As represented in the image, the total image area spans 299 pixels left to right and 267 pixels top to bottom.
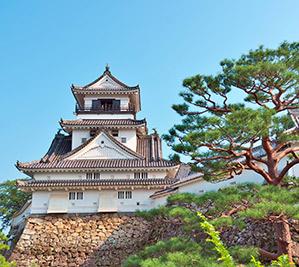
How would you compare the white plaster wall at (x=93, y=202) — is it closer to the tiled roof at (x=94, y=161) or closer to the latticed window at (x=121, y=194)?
the latticed window at (x=121, y=194)

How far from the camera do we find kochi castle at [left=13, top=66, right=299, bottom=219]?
45.1ft

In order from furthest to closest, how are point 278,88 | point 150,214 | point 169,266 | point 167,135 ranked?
point 150,214 < point 167,135 < point 278,88 < point 169,266

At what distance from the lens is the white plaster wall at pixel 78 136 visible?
634 inches

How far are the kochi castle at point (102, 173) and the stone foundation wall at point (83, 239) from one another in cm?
49

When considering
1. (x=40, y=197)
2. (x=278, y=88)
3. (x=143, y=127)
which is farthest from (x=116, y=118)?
(x=278, y=88)

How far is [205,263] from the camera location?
14.6ft

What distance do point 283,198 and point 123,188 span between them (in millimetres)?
9781

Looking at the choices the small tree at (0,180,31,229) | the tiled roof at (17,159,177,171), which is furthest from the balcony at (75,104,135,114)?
the small tree at (0,180,31,229)

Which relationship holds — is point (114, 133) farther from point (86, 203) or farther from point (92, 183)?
point (86, 203)

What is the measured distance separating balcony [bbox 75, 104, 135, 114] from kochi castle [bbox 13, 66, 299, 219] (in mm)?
452

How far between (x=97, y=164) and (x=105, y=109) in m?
4.05

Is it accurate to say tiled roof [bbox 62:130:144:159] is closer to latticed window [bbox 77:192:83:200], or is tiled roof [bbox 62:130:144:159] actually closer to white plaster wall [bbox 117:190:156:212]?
white plaster wall [bbox 117:190:156:212]

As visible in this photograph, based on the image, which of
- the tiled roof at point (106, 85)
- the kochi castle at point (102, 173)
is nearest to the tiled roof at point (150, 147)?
the kochi castle at point (102, 173)

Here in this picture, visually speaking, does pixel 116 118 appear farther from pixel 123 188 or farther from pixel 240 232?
pixel 240 232
